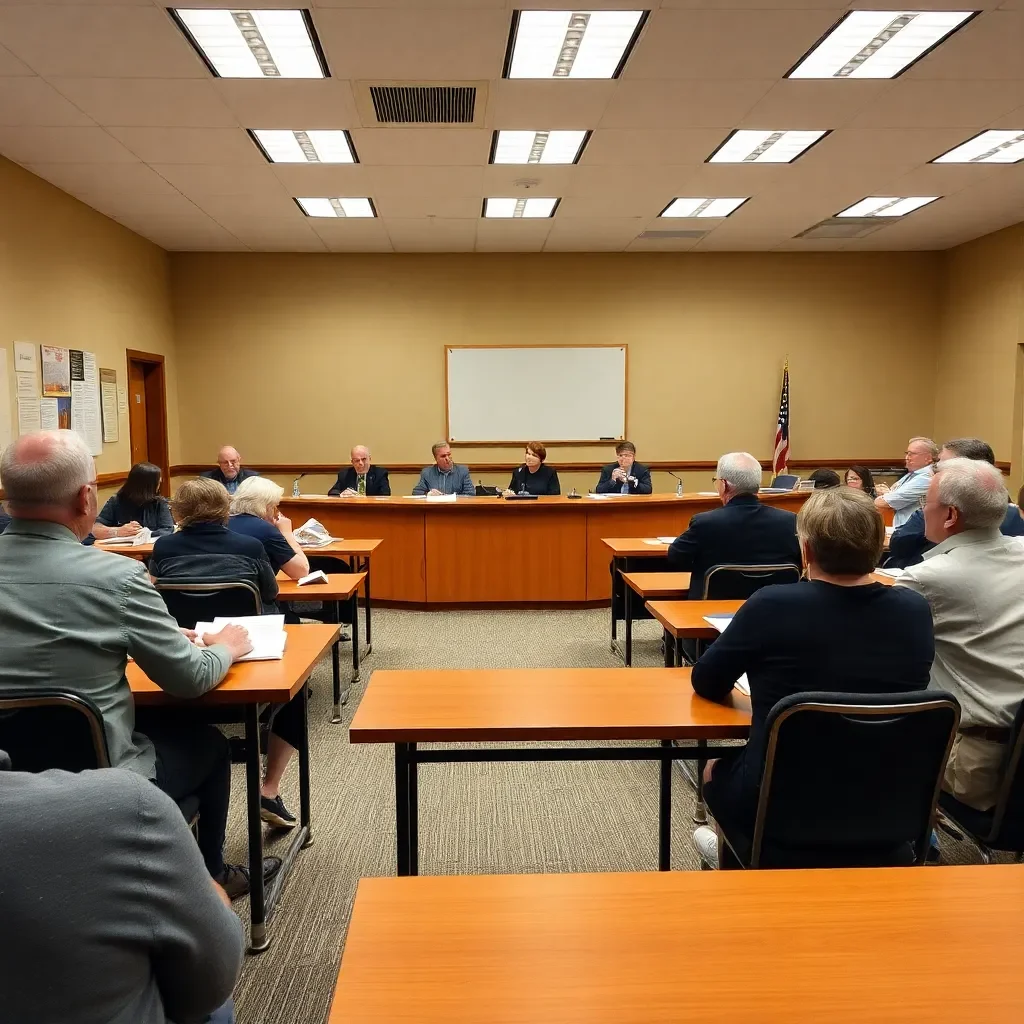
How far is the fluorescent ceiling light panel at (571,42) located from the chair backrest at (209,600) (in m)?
2.89

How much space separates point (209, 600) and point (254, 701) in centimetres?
103

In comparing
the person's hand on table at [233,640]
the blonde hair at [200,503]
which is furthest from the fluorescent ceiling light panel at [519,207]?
the person's hand on table at [233,640]

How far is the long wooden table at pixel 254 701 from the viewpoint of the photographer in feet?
6.88

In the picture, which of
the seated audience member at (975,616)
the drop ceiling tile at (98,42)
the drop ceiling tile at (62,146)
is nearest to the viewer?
the seated audience member at (975,616)

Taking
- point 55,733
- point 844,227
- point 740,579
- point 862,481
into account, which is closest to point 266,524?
point 55,733

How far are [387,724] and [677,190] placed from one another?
574 cm

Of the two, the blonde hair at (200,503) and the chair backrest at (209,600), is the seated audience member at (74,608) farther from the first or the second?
the blonde hair at (200,503)

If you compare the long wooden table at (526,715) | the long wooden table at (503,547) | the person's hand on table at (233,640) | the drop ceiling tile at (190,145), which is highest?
the drop ceiling tile at (190,145)

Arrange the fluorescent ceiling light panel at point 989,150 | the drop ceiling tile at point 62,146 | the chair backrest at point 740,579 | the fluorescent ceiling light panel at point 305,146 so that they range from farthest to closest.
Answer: the fluorescent ceiling light panel at point 989,150, the fluorescent ceiling light panel at point 305,146, the drop ceiling tile at point 62,146, the chair backrest at point 740,579

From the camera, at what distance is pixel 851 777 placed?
1666mm

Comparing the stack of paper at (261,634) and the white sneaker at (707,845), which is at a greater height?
the stack of paper at (261,634)

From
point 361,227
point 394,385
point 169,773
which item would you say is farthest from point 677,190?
point 169,773

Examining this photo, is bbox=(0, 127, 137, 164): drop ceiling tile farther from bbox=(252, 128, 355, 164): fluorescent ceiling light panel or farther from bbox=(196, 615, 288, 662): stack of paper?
bbox=(196, 615, 288, 662): stack of paper

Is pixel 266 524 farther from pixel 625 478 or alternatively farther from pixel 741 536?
pixel 625 478
